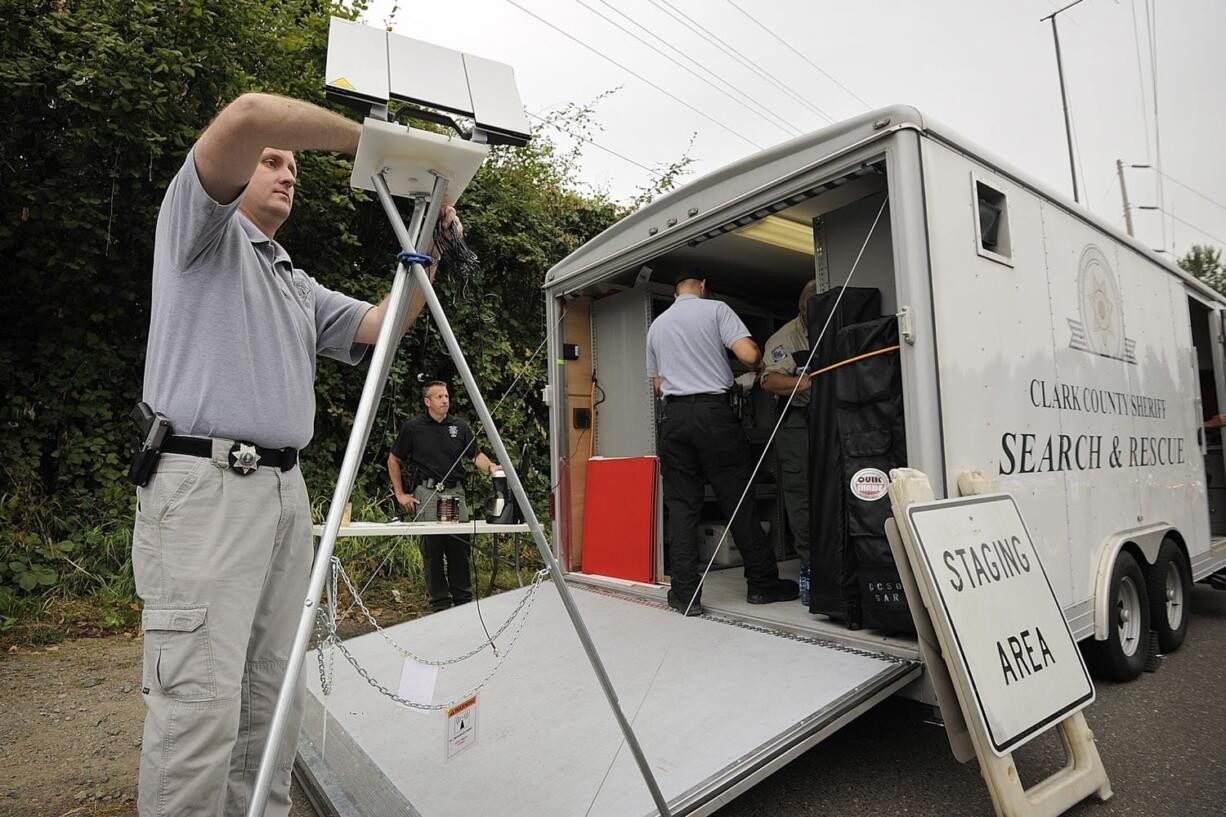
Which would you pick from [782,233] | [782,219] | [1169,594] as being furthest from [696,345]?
[1169,594]

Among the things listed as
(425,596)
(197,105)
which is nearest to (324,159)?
(197,105)

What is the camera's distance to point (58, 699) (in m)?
3.54

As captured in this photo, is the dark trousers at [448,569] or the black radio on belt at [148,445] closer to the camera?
the black radio on belt at [148,445]

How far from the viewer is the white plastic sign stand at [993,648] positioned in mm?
2137

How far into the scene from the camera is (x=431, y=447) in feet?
16.8

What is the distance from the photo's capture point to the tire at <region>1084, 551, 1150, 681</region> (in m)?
3.39

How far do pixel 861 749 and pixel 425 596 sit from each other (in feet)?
12.1

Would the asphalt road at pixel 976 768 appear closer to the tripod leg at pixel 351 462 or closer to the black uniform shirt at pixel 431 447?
the tripod leg at pixel 351 462

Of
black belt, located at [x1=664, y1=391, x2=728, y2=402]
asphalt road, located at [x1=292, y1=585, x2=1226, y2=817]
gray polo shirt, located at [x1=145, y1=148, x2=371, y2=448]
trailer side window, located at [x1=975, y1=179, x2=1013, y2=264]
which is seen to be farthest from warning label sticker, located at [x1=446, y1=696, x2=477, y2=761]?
trailer side window, located at [x1=975, y1=179, x2=1013, y2=264]

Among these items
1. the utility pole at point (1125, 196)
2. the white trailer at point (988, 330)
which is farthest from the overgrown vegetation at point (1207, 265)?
the white trailer at point (988, 330)

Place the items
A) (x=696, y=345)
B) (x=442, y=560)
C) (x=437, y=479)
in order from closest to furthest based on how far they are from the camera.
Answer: (x=696, y=345) → (x=442, y=560) → (x=437, y=479)

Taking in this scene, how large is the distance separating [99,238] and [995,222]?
5719mm

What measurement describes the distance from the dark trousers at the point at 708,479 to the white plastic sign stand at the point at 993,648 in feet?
4.37

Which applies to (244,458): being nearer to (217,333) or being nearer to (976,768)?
(217,333)
